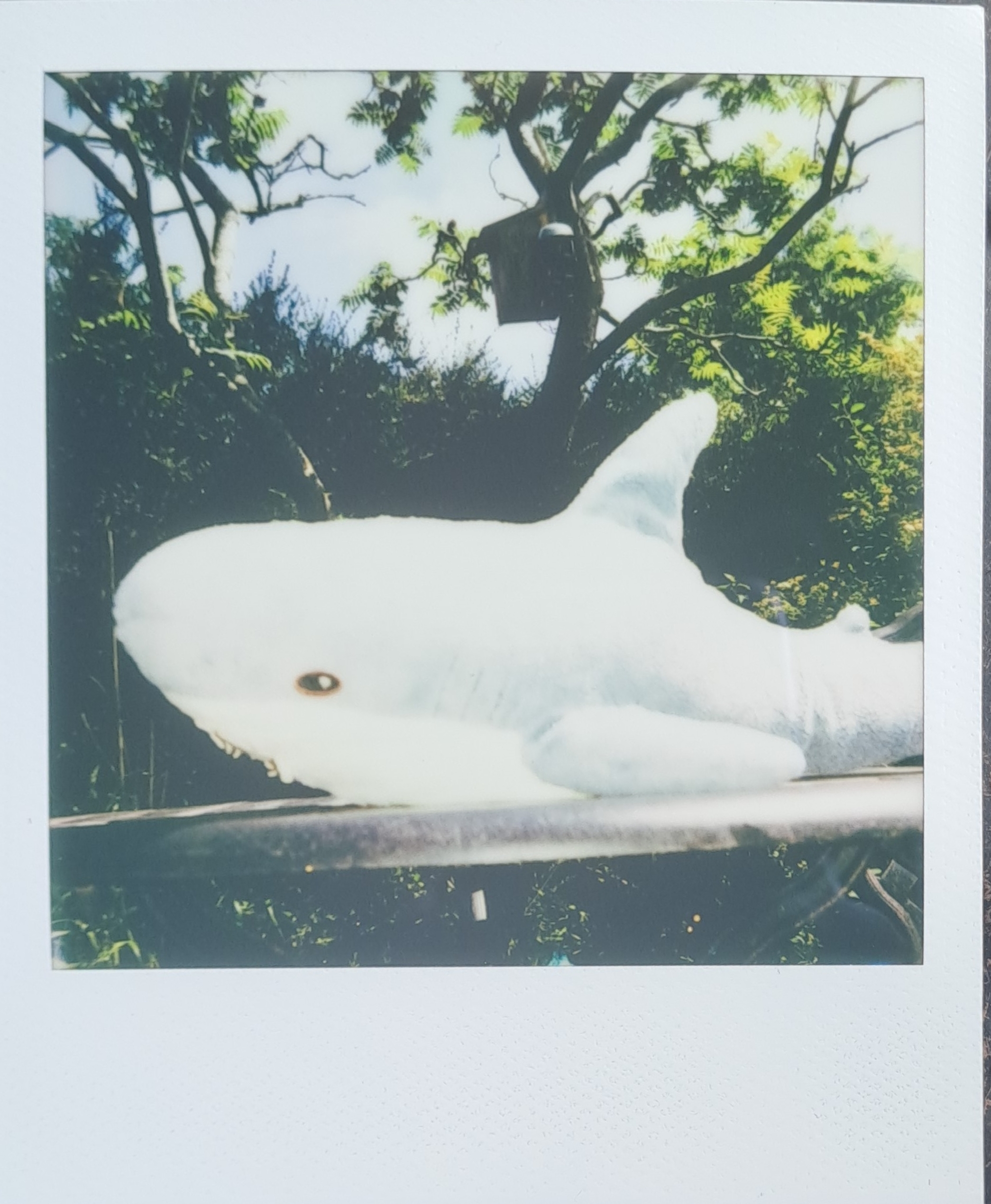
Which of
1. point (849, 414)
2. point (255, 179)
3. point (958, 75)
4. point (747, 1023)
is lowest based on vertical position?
point (747, 1023)

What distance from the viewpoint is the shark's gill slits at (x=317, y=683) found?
1550 mm

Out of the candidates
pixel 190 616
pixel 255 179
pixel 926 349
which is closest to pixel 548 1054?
pixel 190 616

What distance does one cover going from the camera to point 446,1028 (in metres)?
1.55

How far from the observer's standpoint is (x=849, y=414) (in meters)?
1.60

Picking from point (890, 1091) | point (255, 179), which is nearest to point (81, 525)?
point (255, 179)

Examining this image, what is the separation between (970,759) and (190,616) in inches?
64.9

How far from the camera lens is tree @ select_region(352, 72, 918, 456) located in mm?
1547

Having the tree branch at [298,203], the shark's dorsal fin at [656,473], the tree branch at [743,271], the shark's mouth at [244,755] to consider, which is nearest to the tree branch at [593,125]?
the tree branch at [743,271]

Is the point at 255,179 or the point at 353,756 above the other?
the point at 255,179

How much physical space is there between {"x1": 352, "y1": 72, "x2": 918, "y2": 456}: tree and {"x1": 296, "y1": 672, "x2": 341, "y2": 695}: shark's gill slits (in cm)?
64

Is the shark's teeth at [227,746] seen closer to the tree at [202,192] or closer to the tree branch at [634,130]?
the tree at [202,192]

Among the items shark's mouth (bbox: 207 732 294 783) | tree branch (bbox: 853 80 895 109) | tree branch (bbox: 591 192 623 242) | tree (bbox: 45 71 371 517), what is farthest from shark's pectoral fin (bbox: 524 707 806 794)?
tree branch (bbox: 853 80 895 109)

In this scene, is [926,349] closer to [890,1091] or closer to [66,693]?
[890,1091]

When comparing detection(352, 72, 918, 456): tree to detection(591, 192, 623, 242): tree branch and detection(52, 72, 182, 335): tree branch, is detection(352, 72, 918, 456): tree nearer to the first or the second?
detection(591, 192, 623, 242): tree branch
